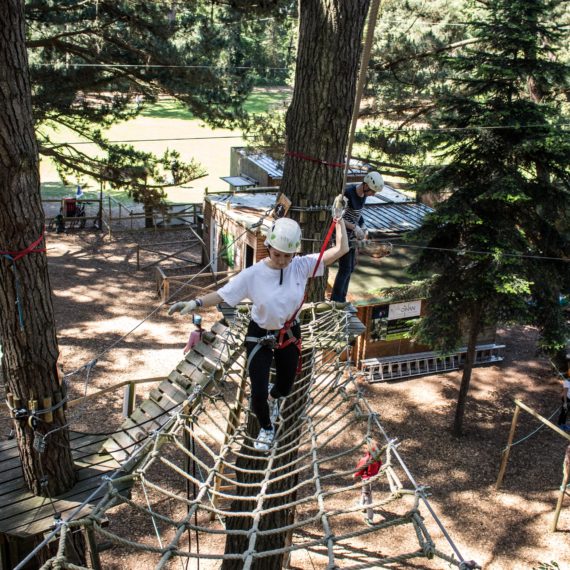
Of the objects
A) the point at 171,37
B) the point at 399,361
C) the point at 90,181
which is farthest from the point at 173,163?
the point at 90,181

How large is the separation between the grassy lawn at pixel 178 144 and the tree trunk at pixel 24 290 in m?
15.5

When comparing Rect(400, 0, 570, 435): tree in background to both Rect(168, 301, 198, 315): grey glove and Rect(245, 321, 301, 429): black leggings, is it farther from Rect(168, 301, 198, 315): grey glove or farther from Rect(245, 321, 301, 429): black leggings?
Rect(168, 301, 198, 315): grey glove

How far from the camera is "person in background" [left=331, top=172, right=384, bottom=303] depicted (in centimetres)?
577

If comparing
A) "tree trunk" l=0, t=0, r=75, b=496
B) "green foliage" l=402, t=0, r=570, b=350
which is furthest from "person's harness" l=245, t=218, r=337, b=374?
"green foliage" l=402, t=0, r=570, b=350

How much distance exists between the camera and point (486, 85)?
9930 mm

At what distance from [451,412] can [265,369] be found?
7.63m

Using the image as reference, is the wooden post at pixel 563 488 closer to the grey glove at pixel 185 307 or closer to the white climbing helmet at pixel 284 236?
the white climbing helmet at pixel 284 236

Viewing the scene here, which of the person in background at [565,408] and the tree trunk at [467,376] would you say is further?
the person in background at [565,408]

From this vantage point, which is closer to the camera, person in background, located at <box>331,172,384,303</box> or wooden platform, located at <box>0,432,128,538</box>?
wooden platform, located at <box>0,432,128,538</box>

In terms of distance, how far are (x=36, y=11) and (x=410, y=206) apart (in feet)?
28.7

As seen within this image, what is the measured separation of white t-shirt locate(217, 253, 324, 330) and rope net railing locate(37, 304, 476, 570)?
0.60 meters

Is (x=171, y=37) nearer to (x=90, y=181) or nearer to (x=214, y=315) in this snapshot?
(x=214, y=315)

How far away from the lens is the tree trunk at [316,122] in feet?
17.0

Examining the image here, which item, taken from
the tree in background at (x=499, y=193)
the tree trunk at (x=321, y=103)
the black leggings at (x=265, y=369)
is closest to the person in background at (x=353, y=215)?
the tree trunk at (x=321, y=103)
